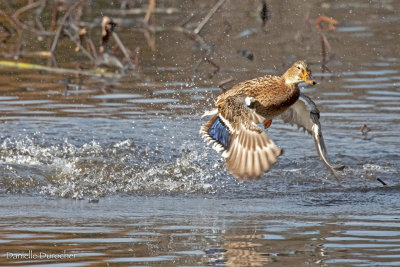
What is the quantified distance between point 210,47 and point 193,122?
382 centimetres

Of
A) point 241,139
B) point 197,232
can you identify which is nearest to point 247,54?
point 241,139

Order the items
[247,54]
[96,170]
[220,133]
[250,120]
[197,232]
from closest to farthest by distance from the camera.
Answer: [197,232] → [250,120] → [220,133] → [96,170] → [247,54]

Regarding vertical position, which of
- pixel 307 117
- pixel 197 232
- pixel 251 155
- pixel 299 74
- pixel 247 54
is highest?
pixel 247 54

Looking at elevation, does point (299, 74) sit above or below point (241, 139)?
above

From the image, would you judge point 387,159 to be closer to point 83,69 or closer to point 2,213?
point 2,213

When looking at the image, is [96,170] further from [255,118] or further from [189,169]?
[255,118]

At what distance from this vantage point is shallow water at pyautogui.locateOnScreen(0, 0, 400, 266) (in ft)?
17.1

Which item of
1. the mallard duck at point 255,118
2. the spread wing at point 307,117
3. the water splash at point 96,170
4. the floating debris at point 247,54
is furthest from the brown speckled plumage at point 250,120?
the floating debris at point 247,54

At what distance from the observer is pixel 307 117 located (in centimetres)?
715

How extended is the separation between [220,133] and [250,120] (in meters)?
0.52

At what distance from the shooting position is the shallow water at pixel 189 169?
5.21m

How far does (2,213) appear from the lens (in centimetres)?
607

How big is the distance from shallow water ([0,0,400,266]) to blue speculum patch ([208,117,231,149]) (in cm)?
45

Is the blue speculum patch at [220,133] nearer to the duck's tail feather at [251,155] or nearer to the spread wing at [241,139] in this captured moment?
the spread wing at [241,139]
